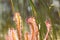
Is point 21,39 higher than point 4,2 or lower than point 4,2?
lower

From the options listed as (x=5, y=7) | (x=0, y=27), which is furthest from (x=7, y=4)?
(x=0, y=27)

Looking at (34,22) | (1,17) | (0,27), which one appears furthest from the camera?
(1,17)

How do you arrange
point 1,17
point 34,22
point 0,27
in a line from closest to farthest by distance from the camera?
1. point 34,22
2. point 0,27
3. point 1,17

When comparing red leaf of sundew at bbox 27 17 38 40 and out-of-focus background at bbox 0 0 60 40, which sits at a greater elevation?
out-of-focus background at bbox 0 0 60 40

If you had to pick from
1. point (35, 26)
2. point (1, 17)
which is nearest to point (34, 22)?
point (35, 26)

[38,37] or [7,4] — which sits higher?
[7,4]


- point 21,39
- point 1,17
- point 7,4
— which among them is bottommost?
point 21,39

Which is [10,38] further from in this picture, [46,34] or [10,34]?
[46,34]

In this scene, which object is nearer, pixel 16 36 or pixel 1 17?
pixel 16 36

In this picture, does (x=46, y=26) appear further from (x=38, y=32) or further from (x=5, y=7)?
(x=5, y=7)

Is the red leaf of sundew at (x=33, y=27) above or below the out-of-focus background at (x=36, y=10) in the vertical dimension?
below
